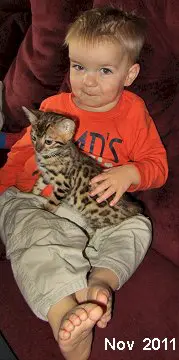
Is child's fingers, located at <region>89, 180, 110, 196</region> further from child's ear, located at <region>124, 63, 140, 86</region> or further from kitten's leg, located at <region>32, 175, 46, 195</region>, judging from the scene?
child's ear, located at <region>124, 63, 140, 86</region>

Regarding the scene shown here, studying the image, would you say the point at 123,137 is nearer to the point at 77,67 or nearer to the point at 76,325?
the point at 77,67

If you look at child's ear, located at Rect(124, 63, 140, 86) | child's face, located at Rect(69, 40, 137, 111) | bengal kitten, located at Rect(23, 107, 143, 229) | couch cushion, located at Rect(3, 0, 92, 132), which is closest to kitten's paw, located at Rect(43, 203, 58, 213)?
bengal kitten, located at Rect(23, 107, 143, 229)

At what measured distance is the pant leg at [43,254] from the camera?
1336 mm

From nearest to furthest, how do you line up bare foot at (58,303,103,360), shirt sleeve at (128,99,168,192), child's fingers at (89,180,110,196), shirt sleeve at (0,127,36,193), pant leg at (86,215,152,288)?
bare foot at (58,303,103,360) < pant leg at (86,215,152,288) < child's fingers at (89,180,110,196) < shirt sleeve at (128,99,168,192) < shirt sleeve at (0,127,36,193)

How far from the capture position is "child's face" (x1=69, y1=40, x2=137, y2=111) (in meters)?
1.54

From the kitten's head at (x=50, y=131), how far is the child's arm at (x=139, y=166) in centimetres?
18

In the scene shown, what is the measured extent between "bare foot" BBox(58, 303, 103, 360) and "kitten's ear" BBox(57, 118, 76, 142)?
0.60 meters

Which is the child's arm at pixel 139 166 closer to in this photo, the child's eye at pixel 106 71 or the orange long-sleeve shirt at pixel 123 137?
the orange long-sleeve shirt at pixel 123 137

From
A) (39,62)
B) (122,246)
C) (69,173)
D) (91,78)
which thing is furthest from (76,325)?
(39,62)

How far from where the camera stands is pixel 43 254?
140 centimetres

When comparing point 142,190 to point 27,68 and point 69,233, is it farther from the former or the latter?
point 27,68

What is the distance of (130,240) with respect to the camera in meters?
1.53

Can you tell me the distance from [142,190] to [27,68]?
2.59 feet

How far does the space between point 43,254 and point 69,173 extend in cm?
35
